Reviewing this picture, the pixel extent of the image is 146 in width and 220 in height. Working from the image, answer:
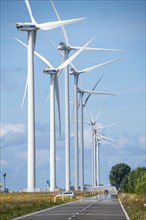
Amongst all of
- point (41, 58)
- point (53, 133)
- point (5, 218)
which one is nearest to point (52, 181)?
point (53, 133)

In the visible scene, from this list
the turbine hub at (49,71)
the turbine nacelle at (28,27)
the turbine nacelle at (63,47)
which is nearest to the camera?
the turbine nacelle at (28,27)

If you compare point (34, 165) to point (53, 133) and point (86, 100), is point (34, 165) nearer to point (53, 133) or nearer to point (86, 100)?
point (53, 133)

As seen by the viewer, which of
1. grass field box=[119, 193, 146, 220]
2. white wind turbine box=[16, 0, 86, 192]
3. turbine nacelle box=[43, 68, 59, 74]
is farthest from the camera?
turbine nacelle box=[43, 68, 59, 74]

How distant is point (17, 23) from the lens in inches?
3969

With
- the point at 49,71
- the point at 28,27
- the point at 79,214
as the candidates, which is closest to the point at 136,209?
the point at 79,214

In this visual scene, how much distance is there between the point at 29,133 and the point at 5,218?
45.4 meters

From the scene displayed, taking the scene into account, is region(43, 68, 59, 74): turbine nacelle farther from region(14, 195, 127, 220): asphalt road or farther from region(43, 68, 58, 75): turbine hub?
region(14, 195, 127, 220): asphalt road

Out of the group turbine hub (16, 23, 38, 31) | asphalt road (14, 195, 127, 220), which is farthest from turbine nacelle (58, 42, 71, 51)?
asphalt road (14, 195, 127, 220)

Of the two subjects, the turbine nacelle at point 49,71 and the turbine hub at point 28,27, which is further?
the turbine nacelle at point 49,71

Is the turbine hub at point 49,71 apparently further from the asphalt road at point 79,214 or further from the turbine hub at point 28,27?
the asphalt road at point 79,214

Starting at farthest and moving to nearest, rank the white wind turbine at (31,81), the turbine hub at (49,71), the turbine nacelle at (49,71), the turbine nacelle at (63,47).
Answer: the turbine nacelle at (63,47)
the turbine hub at (49,71)
the turbine nacelle at (49,71)
the white wind turbine at (31,81)

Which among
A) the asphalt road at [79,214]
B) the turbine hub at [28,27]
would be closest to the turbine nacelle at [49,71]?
the turbine hub at [28,27]

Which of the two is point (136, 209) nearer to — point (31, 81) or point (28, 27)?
point (31, 81)

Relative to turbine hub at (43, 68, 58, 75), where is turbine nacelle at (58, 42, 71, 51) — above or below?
above
